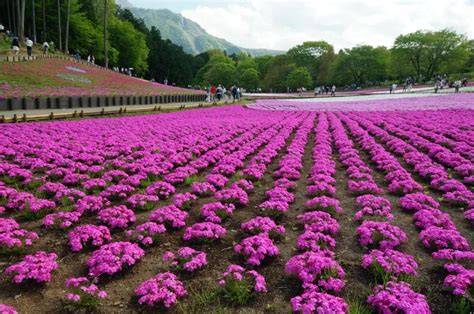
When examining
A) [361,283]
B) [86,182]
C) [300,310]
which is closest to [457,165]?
[361,283]

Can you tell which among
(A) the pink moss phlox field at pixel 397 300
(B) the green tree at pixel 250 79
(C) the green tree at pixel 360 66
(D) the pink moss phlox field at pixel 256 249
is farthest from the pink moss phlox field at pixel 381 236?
(B) the green tree at pixel 250 79

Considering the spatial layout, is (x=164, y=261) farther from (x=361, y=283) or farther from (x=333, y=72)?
(x=333, y=72)

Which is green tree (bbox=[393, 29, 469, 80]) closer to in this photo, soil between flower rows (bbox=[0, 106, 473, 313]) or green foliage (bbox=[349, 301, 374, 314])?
soil between flower rows (bbox=[0, 106, 473, 313])

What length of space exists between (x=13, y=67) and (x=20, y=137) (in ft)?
91.1

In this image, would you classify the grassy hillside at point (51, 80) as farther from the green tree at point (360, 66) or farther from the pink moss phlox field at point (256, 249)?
the green tree at point (360, 66)

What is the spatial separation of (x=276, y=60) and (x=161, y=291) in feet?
465

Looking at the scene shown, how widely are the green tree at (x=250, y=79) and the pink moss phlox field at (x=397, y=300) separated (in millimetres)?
137780

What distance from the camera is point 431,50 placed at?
321ft

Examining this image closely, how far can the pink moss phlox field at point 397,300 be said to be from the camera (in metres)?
4.55

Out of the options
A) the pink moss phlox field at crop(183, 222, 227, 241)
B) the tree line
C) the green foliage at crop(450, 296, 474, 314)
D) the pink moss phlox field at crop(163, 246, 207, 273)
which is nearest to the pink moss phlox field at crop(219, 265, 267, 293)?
the pink moss phlox field at crop(163, 246, 207, 273)

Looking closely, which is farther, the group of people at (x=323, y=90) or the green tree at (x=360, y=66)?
the green tree at (x=360, y=66)

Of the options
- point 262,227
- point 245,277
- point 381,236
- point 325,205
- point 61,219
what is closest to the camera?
point 245,277

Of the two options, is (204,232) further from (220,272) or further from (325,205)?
(325,205)

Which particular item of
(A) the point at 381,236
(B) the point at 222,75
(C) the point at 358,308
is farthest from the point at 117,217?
(B) the point at 222,75
